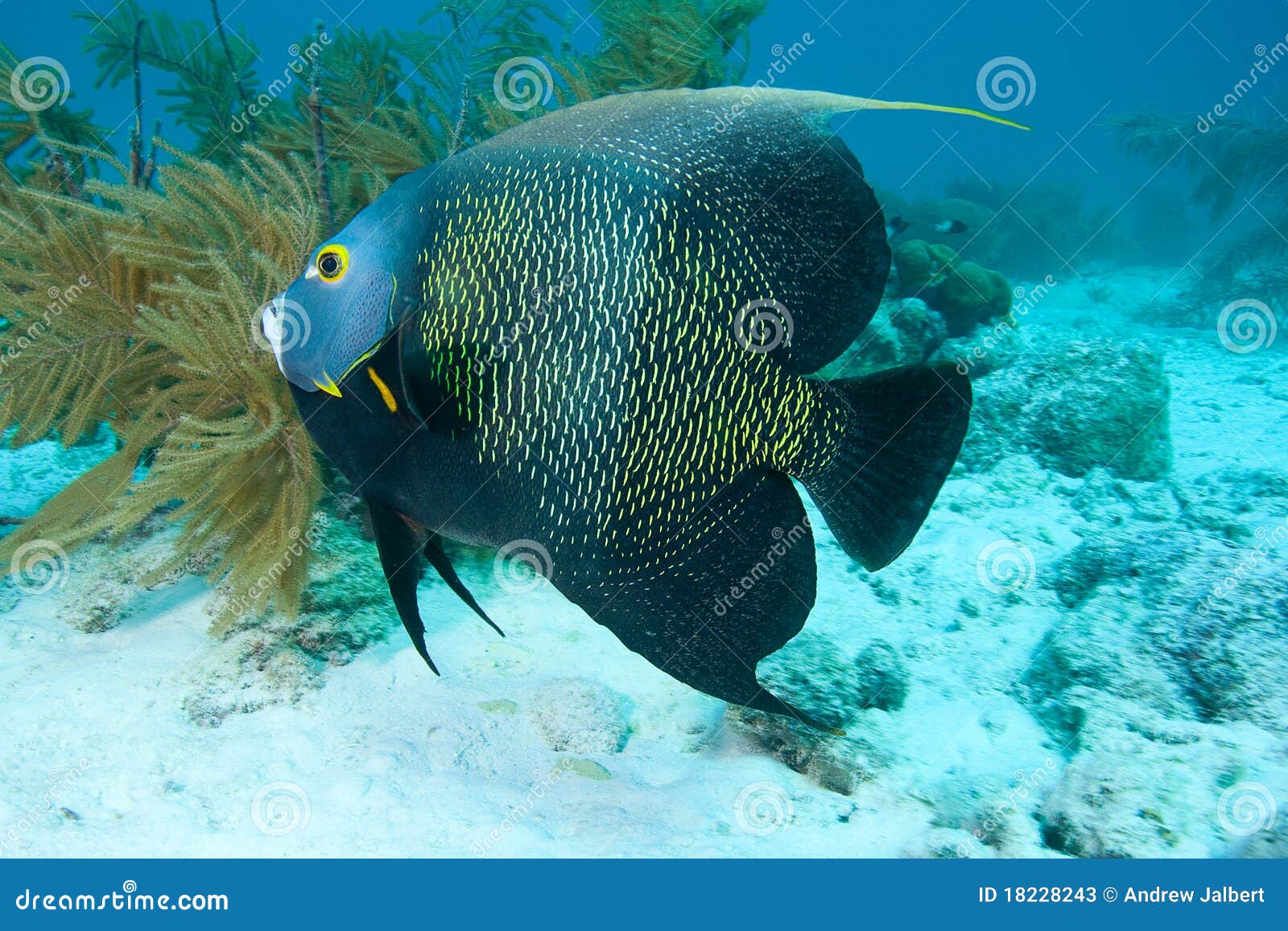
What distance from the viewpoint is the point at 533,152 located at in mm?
1499

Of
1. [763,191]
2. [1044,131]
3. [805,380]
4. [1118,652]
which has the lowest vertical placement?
[1118,652]

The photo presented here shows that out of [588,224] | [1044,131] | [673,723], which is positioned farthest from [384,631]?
[1044,131]

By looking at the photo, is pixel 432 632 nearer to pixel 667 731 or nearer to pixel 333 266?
pixel 667 731

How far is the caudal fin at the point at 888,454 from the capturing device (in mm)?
1593

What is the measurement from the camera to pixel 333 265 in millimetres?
1383

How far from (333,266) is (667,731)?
2.24m

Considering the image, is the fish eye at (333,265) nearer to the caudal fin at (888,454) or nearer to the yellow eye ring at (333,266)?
the yellow eye ring at (333,266)

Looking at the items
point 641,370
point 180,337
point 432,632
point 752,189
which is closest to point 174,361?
point 180,337

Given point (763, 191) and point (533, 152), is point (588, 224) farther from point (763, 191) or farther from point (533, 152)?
point (763, 191)

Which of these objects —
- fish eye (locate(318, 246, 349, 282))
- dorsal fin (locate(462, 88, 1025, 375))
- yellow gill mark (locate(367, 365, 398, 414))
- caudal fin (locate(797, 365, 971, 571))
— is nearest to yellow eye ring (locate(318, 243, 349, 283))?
fish eye (locate(318, 246, 349, 282))

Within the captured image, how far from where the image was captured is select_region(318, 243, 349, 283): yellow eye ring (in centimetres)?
138

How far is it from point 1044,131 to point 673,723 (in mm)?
69973


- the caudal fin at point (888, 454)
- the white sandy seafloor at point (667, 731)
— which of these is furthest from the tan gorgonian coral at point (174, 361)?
the caudal fin at point (888, 454)

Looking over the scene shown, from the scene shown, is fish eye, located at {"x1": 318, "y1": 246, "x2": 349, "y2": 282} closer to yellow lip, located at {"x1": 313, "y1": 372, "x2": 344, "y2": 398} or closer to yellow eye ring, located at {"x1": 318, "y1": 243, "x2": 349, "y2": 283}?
yellow eye ring, located at {"x1": 318, "y1": 243, "x2": 349, "y2": 283}
